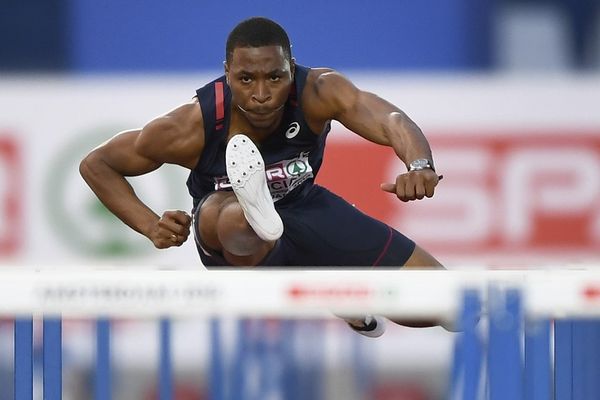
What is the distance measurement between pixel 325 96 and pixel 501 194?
6.75 feet

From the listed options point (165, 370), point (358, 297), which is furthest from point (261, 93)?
point (358, 297)

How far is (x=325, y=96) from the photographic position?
326cm

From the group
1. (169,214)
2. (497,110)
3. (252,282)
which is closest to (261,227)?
(169,214)

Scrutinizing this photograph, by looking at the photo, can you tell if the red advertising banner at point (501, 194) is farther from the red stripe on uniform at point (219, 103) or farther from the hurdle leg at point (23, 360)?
the hurdle leg at point (23, 360)

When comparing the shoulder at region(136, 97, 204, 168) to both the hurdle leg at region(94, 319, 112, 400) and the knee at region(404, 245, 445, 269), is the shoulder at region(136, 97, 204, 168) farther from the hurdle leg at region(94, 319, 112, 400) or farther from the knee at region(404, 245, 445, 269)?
the hurdle leg at region(94, 319, 112, 400)

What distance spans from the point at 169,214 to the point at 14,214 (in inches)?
90.3

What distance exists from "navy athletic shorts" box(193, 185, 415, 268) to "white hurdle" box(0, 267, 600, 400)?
5.49 feet

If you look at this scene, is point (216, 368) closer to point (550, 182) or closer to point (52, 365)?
point (52, 365)

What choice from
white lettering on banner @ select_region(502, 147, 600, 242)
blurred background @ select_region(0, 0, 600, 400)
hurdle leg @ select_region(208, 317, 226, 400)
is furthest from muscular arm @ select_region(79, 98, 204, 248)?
white lettering on banner @ select_region(502, 147, 600, 242)

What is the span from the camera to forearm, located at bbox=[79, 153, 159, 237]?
3.26 metres

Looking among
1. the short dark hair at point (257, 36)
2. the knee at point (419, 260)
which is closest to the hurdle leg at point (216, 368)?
the short dark hair at point (257, 36)

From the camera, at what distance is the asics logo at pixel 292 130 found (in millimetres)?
3295

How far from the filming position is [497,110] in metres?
5.18

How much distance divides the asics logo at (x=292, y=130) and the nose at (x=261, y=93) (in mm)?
220
